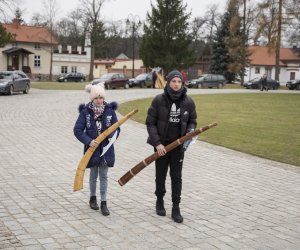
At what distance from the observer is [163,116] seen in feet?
18.9

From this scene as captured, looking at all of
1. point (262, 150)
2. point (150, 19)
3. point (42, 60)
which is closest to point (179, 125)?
point (262, 150)

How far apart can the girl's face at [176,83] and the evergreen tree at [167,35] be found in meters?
48.4

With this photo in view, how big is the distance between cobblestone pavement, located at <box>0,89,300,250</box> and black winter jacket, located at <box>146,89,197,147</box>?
3.61ft

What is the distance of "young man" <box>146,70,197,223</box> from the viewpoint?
5727mm

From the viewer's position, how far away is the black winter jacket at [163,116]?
18.9 ft

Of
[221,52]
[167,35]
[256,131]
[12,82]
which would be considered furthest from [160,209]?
[221,52]

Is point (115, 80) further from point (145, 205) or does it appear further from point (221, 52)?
point (145, 205)

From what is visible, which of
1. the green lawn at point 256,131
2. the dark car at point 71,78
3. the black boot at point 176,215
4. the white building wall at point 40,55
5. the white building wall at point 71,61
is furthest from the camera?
the white building wall at point 71,61

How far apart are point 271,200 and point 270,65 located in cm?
7713

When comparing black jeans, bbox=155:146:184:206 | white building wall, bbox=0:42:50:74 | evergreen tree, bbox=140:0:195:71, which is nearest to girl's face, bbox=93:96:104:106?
black jeans, bbox=155:146:184:206

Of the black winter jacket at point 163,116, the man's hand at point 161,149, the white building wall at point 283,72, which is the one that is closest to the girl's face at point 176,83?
the black winter jacket at point 163,116

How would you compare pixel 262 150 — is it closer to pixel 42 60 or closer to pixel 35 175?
pixel 35 175

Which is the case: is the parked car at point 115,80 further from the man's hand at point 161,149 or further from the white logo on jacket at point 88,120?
the man's hand at point 161,149

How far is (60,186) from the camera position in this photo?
745 cm
